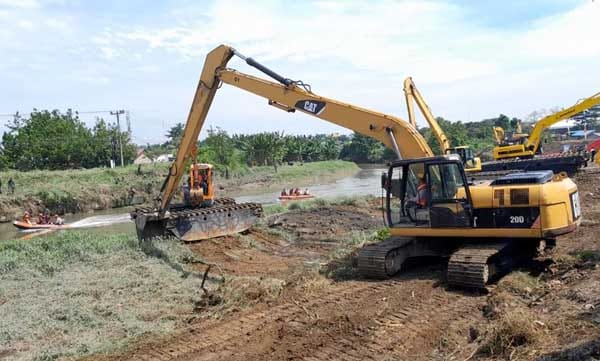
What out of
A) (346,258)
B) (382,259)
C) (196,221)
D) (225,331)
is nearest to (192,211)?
(196,221)

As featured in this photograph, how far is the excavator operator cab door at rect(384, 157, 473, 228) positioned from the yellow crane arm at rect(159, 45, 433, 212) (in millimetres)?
636

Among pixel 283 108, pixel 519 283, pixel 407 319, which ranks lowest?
pixel 407 319

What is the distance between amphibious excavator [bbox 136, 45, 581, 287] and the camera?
313 inches

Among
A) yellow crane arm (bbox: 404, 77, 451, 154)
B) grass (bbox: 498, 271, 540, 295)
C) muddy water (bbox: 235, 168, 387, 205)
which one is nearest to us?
grass (bbox: 498, 271, 540, 295)

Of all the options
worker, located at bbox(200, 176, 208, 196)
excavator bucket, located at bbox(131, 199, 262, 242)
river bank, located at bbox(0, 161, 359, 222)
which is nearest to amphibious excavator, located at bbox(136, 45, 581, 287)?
excavator bucket, located at bbox(131, 199, 262, 242)

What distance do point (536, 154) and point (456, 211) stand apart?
20.2 meters

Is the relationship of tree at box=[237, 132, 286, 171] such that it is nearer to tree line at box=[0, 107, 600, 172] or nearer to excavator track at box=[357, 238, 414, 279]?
tree line at box=[0, 107, 600, 172]

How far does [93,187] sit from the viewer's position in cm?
3775

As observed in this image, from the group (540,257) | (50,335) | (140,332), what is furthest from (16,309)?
(540,257)

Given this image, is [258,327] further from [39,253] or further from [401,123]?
[39,253]

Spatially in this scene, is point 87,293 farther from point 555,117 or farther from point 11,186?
point 11,186

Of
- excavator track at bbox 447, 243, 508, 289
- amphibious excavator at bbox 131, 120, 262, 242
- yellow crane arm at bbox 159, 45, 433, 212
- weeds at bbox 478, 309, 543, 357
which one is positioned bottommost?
weeds at bbox 478, 309, 543, 357

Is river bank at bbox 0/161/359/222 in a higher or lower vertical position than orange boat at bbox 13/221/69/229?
higher

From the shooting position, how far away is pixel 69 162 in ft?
173
